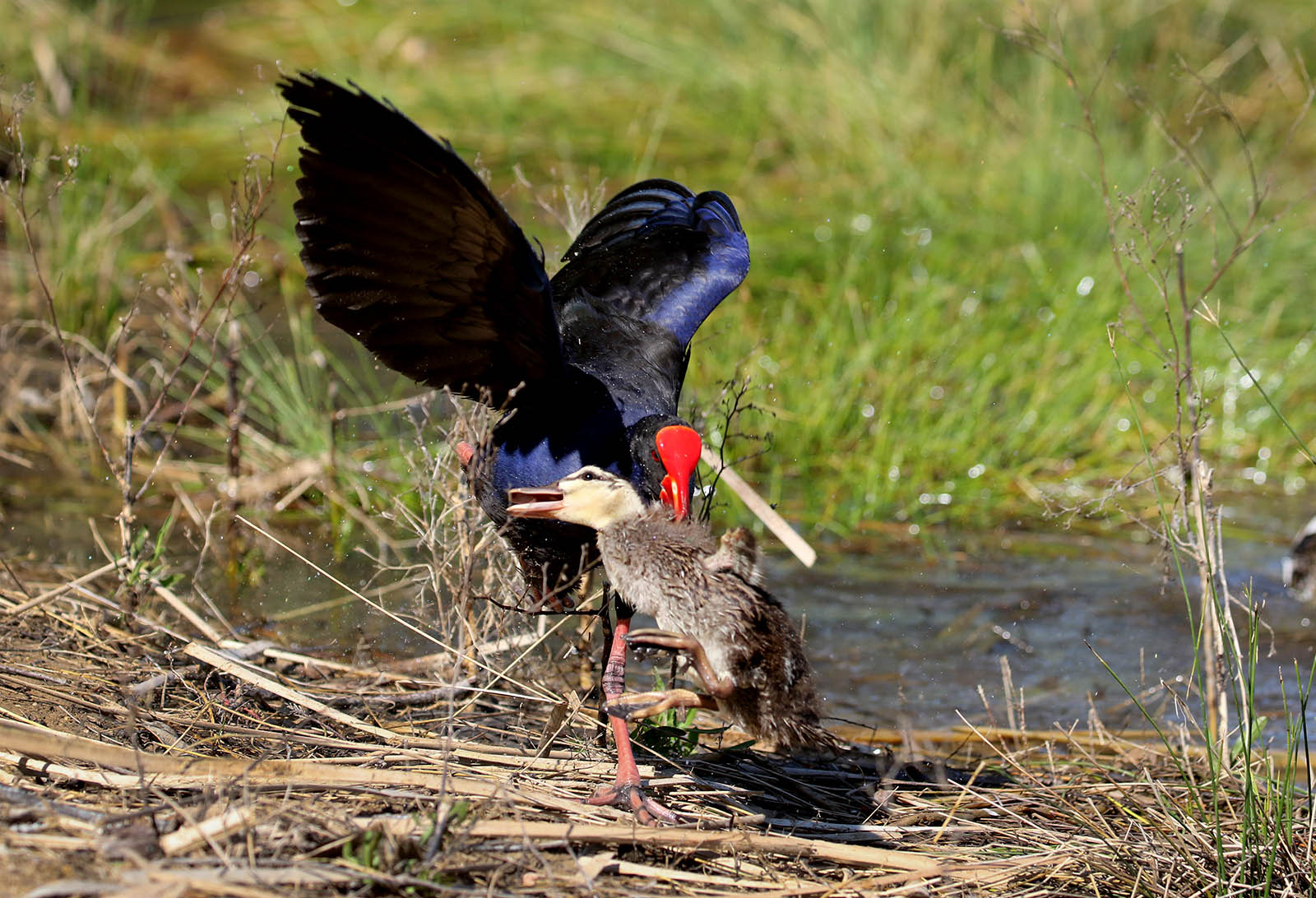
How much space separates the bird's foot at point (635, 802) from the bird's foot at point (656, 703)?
0.20 m

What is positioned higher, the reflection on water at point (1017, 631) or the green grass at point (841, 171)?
the green grass at point (841, 171)

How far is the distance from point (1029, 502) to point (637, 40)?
4.22 metres

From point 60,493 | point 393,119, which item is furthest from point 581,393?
point 60,493

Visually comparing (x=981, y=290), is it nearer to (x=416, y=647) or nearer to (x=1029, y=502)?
(x=1029, y=502)

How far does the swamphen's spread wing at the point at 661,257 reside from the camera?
394 centimetres

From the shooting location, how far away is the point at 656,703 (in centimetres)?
255

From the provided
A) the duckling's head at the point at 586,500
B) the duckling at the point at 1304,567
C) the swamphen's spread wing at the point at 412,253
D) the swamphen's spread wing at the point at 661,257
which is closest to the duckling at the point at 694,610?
the duckling's head at the point at 586,500

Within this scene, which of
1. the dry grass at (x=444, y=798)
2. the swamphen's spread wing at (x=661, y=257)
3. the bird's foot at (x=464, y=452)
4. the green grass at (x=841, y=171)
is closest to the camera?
the dry grass at (x=444, y=798)

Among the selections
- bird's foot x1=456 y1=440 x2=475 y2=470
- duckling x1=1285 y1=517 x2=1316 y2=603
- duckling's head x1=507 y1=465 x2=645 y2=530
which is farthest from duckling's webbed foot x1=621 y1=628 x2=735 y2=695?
duckling x1=1285 y1=517 x2=1316 y2=603

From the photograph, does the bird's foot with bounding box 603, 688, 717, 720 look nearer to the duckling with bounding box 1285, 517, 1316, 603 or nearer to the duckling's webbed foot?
the duckling's webbed foot

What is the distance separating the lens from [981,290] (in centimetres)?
612

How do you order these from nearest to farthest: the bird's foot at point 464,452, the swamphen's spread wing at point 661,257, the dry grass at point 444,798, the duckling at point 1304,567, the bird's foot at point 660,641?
the dry grass at point 444,798, the bird's foot at point 660,641, the bird's foot at point 464,452, the swamphen's spread wing at point 661,257, the duckling at point 1304,567

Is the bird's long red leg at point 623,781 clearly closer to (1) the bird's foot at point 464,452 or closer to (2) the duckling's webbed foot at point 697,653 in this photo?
(2) the duckling's webbed foot at point 697,653

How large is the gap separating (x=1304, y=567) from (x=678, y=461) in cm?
286
